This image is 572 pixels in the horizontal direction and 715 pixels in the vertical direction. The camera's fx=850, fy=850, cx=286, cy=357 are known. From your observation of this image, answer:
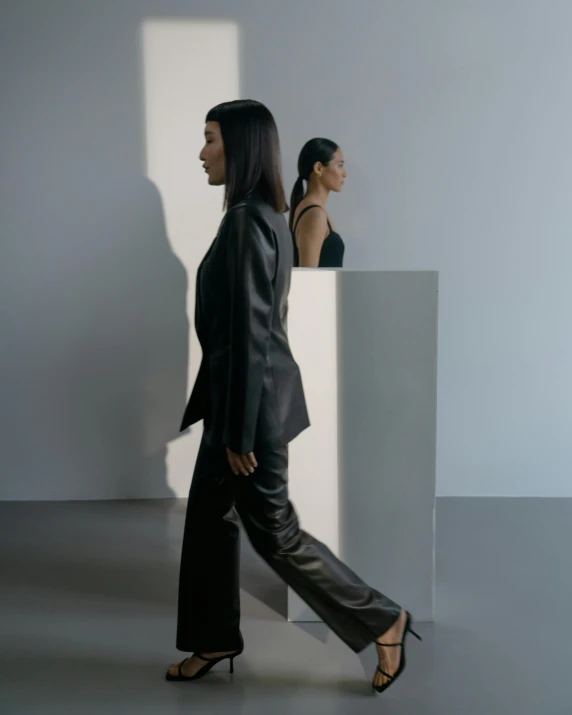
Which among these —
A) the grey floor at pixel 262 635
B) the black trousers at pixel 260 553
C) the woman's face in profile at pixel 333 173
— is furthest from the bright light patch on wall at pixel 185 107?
the black trousers at pixel 260 553

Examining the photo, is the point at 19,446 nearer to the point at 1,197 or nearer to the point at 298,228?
the point at 1,197

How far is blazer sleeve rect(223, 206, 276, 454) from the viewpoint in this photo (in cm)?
206

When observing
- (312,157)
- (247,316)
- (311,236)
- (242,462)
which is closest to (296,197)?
(312,157)

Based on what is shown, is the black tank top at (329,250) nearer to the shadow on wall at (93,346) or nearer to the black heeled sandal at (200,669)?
the shadow on wall at (93,346)

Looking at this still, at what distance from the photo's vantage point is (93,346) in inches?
164

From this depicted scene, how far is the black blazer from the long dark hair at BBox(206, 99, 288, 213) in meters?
0.05

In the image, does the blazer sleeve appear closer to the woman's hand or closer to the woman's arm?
the woman's hand

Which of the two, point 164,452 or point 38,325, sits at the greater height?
point 38,325

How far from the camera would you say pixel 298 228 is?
3395 millimetres

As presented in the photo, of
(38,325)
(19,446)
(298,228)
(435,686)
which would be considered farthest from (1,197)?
(435,686)

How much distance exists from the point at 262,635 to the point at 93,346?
1966mm

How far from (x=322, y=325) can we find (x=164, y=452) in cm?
184

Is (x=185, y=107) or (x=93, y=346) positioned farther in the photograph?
(x=93, y=346)

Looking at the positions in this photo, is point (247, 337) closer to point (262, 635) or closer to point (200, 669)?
point (200, 669)
